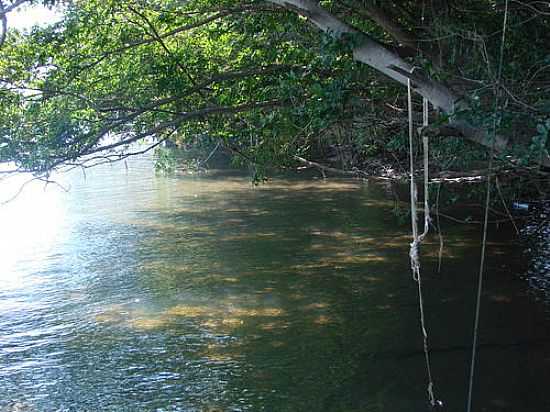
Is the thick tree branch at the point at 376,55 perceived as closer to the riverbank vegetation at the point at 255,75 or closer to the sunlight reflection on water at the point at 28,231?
the riverbank vegetation at the point at 255,75

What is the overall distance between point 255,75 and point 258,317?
12.2ft

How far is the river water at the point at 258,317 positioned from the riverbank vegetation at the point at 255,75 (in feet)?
7.21

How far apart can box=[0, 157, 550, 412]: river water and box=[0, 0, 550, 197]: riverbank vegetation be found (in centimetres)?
220

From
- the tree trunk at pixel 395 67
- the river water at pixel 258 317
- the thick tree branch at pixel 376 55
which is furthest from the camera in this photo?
the river water at pixel 258 317

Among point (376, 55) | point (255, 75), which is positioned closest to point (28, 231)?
point (255, 75)

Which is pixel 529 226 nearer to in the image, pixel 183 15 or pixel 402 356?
pixel 402 356

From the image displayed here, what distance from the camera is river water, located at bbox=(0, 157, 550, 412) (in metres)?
7.18

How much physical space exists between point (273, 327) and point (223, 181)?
677 inches

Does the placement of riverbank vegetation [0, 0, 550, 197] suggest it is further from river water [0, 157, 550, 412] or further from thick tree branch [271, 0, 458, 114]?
river water [0, 157, 550, 412]

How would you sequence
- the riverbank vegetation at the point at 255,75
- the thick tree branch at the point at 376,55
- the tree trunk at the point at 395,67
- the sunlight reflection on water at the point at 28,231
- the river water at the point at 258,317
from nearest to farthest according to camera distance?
1. the tree trunk at the point at 395,67
2. the thick tree branch at the point at 376,55
3. the riverbank vegetation at the point at 255,75
4. the river water at the point at 258,317
5. the sunlight reflection on water at the point at 28,231

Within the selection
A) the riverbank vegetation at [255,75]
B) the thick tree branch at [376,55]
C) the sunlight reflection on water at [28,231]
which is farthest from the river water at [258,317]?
the thick tree branch at [376,55]

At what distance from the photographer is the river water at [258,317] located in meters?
7.18

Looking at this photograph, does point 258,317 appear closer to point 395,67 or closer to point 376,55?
point 376,55

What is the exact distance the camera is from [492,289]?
10430 millimetres
